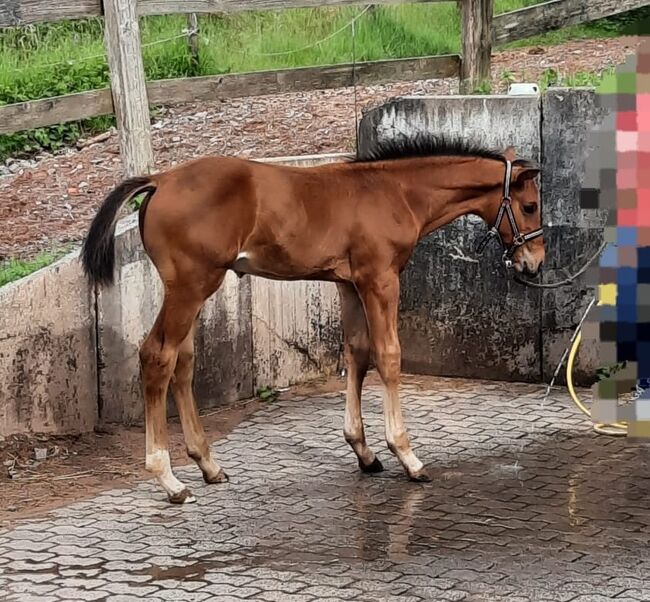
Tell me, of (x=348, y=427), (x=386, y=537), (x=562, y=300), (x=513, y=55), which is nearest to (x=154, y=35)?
(x=513, y=55)

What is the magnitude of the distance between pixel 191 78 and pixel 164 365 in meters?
3.12

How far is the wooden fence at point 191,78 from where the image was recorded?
8453 millimetres

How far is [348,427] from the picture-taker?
24.2 ft

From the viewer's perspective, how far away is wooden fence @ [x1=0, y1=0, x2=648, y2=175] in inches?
333

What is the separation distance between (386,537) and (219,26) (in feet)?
29.4

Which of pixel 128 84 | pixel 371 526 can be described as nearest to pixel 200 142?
pixel 128 84

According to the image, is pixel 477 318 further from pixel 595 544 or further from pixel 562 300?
pixel 595 544

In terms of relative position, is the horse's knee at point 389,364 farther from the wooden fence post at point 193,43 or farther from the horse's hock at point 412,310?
the wooden fence post at point 193,43

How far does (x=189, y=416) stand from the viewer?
23.4 feet

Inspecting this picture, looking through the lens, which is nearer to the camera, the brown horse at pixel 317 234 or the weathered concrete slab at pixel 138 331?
the brown horse at pixel 317 234

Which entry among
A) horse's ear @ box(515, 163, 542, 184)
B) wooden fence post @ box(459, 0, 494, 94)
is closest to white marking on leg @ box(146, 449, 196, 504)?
horse's ear @ box(515, 163, 542, 184)

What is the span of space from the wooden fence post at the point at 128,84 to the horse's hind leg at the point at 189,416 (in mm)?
1975

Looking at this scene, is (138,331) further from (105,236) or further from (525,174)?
(525,174)

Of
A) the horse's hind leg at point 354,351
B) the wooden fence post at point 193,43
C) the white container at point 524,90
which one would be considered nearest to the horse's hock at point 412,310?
the white container at point 524,90
